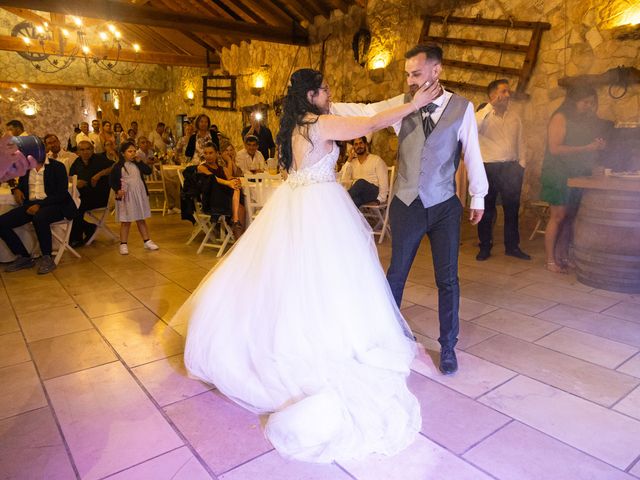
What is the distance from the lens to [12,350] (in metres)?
2.60

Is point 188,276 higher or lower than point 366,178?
lower

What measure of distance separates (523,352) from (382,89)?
586cm

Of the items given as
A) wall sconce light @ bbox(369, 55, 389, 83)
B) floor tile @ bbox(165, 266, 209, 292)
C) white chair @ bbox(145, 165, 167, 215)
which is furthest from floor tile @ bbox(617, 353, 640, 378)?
white chair @ bbox(145, 165, 167, 215)

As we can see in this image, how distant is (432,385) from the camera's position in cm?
215

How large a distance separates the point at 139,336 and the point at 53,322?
0.73 meters

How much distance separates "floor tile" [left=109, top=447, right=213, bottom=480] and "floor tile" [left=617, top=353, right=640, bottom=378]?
2.09m

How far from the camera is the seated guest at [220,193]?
4641 millimetres

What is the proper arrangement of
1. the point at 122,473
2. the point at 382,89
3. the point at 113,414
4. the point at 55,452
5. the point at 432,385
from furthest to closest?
the point at 382,89 < the point at 432,385 < the point at 113,414 < the point at 55,452 < the point at 122,473

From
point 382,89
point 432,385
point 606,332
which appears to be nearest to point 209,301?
point 432,385

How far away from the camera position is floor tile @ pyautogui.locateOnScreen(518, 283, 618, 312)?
3.18 m

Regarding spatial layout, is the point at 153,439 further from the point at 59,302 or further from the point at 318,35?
the point at 318,35

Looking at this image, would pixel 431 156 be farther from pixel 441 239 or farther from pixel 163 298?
pixel 163 298

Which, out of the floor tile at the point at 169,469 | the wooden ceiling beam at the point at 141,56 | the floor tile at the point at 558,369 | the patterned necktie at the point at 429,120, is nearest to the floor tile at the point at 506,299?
the floor tile at the point at 558,369

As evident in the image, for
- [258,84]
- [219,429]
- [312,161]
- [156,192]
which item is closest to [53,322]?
[219,429]
